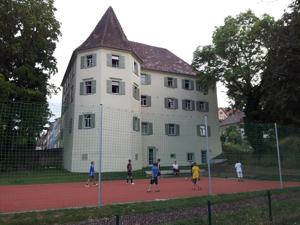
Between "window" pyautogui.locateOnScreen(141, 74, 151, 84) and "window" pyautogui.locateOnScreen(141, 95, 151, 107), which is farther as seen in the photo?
"window" pyautogui.locateOnScreen(141, 74, 151, 84)

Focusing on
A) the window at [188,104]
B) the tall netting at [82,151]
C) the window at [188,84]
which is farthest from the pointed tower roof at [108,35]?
the tall netting at [82,151]

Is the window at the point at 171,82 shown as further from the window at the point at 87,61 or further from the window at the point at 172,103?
the window at the point at 87,61

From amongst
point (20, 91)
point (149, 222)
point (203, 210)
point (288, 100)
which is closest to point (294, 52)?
point (288, 100)

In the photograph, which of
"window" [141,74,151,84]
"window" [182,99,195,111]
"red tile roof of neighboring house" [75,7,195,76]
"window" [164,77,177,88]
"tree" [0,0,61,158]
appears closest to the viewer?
"tree" [0,0,61,158]

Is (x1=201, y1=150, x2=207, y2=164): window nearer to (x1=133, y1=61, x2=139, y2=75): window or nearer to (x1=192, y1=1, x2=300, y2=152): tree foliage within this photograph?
(x1=192, y1=1, x2=300, y2=152): tree foliage

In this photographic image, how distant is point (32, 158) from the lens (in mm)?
9148

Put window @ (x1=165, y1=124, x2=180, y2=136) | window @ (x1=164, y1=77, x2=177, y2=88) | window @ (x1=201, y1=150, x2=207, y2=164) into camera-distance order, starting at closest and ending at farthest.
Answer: window @ (x1=165, y1=124, x2=180, y2=136) < window @ (x1=201, y1=150, x2=207, y2=164) < window @ (x1=164, y1=77, x2=177, y2=88)

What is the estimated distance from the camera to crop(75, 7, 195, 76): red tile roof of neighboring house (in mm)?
30078

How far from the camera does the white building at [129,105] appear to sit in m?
10.5

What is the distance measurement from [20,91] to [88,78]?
729 cm

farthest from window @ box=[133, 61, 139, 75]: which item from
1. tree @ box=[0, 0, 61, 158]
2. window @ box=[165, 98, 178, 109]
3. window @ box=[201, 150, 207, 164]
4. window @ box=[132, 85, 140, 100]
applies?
window @ box=[201, 150, 207, 164]

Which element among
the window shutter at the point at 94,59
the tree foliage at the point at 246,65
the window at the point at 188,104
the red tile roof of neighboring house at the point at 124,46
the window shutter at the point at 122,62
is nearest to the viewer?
the tree foliage at the point at 246,65

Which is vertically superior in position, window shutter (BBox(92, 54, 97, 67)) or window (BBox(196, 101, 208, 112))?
window shutter (BBox(92, 54, 97, 67))

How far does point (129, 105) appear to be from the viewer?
29.1 m
